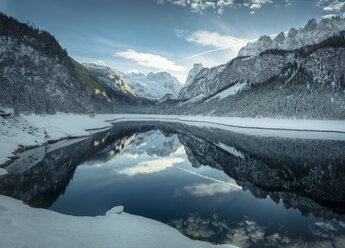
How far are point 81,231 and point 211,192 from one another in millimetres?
12627

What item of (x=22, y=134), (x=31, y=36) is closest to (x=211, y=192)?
(x=22, y=134)

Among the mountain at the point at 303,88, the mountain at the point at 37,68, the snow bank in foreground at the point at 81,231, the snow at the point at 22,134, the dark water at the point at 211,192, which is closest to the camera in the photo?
the snow bank in foreground at the point at 81,231

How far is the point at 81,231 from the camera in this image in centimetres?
977

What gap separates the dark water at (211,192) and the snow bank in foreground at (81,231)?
2011 mm

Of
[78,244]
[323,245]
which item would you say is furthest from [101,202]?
[323,245]

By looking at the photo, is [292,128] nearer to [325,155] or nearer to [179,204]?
[325,155]

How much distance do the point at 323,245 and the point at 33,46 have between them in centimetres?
13693

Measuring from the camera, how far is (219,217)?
1388cm

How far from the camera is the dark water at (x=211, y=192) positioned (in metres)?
12.4

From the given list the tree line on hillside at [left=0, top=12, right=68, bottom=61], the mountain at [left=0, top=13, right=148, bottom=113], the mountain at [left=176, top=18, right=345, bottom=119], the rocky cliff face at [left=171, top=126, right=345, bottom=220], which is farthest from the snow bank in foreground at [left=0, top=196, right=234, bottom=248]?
the tree line on hillside at [left=0, top=12, right=68, bottom=61]

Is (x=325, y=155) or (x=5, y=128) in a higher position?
(x=5, y=128)

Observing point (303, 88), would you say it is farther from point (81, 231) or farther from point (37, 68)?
point (37, 68)

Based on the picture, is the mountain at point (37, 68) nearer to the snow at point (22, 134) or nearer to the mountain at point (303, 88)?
the snow at point (22, 134)

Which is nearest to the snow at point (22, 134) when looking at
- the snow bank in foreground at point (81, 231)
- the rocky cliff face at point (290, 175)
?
the snow bank in foreground at point (81, 231)
